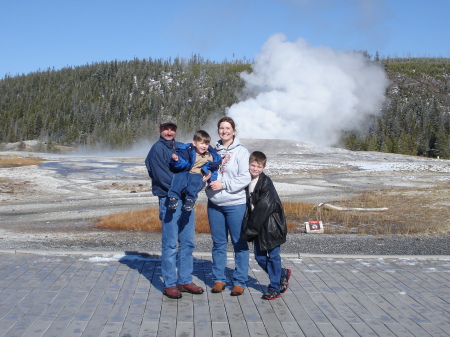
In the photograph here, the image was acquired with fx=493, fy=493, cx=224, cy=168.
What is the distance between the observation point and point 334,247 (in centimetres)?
905

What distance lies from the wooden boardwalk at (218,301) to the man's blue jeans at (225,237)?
0.23m

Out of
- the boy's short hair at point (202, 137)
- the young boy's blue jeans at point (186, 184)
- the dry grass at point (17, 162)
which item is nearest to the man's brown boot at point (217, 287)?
the young boy's blue jeans at point (186, 184)

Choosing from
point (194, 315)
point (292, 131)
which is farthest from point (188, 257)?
point (292, 131)

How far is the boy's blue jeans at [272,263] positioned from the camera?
521 cm

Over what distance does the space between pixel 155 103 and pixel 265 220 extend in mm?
139022

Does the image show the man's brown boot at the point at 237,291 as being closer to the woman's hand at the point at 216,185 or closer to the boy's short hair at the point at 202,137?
the woman's hand at the point at 216,185

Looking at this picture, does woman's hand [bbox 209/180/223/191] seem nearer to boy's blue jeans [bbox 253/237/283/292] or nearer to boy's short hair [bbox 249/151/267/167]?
boy's short hair [bbox 249/151/267/167]

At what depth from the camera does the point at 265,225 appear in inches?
206

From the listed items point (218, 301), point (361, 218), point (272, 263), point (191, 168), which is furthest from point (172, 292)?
point (361, 218)

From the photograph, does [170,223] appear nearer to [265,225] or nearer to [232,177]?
[232,177]

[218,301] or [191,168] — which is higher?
[191,168]

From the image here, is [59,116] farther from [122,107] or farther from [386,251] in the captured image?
[386,251]

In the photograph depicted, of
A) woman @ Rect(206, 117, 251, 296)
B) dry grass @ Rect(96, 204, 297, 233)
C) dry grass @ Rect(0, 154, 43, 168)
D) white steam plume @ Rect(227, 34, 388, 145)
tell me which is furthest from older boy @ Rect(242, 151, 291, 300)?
white steam plume @ Rect(227, 34, 388, 145)

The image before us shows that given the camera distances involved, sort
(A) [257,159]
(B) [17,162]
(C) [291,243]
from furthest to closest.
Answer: (B) [17,162]
(C) [291,243]
(A) [257,159]
